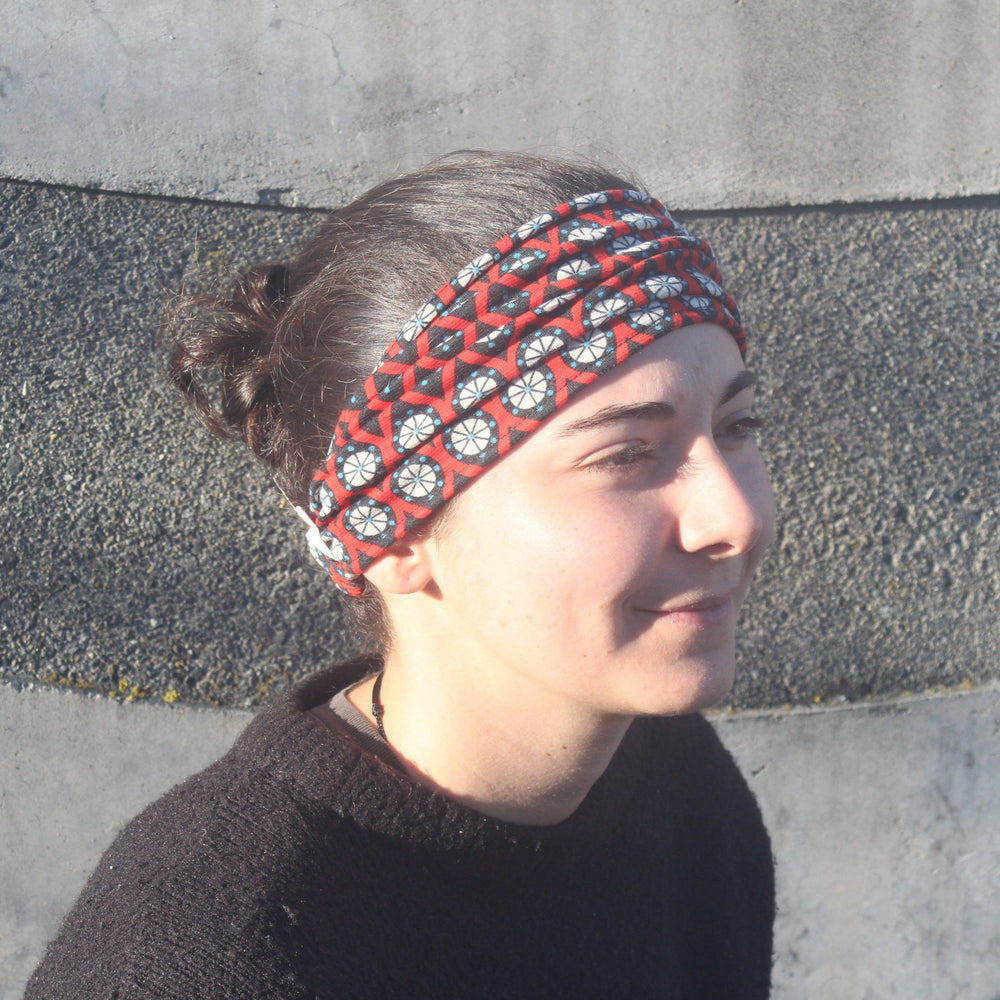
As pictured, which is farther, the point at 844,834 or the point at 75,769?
the point at 844,834

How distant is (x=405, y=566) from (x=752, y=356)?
1.59 m

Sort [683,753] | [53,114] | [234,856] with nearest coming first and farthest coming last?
[234,856]
[683,753]
[53,114]

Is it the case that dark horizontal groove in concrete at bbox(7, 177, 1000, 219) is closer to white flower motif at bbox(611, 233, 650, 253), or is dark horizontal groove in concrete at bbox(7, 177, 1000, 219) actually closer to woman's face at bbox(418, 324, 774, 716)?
white flower motif at bbox(611, 233, 650, 253)

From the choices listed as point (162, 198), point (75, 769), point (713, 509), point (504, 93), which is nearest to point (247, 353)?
point (713, 509)

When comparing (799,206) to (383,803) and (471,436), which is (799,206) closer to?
(471,436)

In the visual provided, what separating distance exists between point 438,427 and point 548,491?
0.68 feet

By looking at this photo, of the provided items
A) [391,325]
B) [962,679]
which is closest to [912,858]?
[962,679]

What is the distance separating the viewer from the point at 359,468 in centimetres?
151

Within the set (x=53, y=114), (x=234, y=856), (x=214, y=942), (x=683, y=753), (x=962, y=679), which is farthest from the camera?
(x=962, y=679)

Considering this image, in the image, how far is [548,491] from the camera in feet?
4.59

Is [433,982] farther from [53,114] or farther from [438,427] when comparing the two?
[53,114]

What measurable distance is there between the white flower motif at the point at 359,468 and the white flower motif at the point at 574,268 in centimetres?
42

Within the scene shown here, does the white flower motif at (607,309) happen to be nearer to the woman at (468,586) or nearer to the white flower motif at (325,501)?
the woman at (468,586)

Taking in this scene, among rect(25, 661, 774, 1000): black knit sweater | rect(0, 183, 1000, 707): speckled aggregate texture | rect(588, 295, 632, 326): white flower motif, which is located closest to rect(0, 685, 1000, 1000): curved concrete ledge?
rect(0, 183, 1000, 707): speckled aggregate texture
